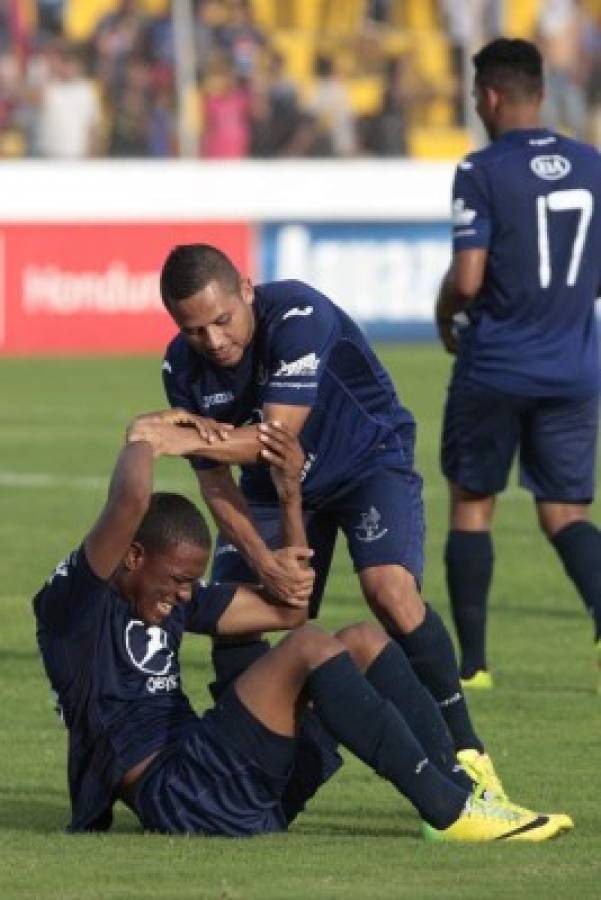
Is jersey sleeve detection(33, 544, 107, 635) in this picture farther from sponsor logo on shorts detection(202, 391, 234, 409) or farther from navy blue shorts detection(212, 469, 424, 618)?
navy blue shorts detection(212, 469, 424, 618)

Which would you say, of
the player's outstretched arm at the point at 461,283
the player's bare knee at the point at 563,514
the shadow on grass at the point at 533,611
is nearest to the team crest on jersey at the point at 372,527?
the player's outstretched arm at the point at 461,283

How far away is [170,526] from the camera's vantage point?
651cm

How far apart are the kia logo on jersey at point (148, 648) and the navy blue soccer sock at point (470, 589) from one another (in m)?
3.18

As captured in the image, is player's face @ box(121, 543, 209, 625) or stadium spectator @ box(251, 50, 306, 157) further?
stadium spectator @ box(251, 50, 306, 157)

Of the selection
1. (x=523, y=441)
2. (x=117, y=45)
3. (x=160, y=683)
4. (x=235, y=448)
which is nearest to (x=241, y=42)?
(x=117, y=45)

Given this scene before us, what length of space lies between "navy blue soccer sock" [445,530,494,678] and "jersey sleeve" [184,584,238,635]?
2948mm

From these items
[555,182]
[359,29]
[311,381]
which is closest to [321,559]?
[311,381]

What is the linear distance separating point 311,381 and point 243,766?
1.06 meters

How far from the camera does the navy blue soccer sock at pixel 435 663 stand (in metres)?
7.46

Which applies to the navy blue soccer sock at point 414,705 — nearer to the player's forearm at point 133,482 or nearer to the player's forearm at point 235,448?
the player's forearm at point 235,448

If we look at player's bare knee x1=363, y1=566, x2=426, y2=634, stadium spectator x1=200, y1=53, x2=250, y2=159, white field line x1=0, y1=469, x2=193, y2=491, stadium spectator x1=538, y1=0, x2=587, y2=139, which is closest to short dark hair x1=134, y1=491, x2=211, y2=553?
player's bare knee x1=363, y1=566, x2=426, y2=634

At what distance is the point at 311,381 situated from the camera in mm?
6898

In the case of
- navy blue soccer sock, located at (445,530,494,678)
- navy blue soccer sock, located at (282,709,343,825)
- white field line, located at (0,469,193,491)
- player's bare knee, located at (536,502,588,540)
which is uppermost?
navy blue soccer sock, located at (282,709,343,825)

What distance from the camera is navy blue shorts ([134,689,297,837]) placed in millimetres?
6457
